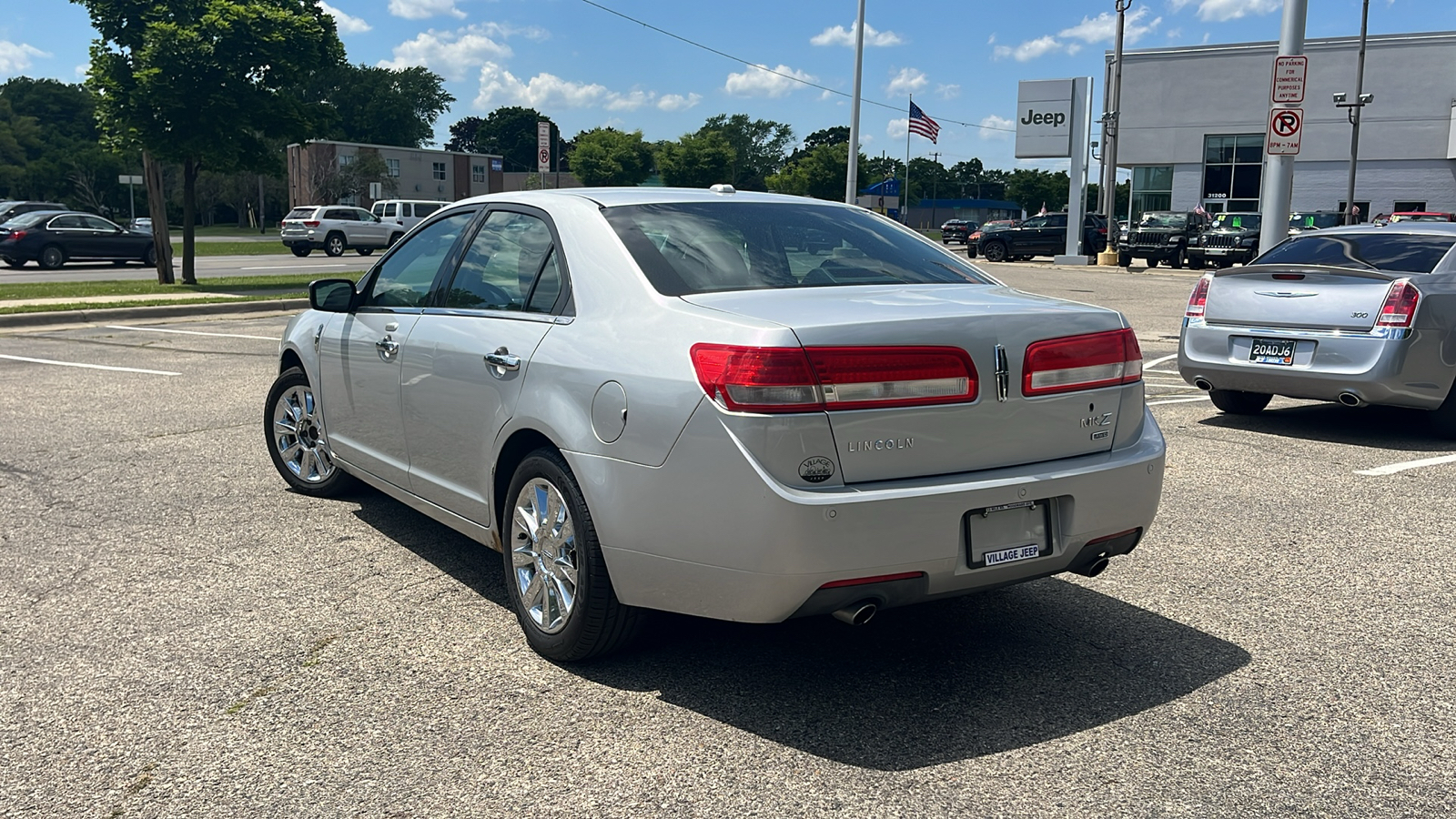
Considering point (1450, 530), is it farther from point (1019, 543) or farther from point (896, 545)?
point (896, 545)

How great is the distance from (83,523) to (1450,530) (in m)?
6.51

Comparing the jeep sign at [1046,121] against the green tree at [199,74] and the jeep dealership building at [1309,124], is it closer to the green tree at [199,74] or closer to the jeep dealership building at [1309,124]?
the jeep dealership building at [1309,124]

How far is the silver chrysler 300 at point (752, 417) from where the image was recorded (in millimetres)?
3252

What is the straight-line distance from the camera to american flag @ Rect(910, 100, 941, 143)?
4212 centimetres

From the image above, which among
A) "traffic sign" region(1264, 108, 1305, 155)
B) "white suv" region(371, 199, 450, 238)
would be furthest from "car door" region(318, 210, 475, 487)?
"white suv" region(371, 199, 450, 238)

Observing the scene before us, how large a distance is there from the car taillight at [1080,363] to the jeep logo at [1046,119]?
42.0 metres

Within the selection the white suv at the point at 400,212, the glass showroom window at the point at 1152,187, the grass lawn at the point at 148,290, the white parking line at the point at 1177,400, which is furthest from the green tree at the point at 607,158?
the white parking line at the point at 1177,400

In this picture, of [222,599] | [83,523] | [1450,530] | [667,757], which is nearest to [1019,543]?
[667,757]

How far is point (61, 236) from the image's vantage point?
29.4 metres

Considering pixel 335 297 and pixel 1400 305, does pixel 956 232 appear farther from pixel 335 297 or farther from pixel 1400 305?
pixel 335 297

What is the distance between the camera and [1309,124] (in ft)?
183

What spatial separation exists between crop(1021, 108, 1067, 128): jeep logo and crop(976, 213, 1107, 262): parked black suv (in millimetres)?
3671

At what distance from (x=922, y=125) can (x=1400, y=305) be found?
35.7m

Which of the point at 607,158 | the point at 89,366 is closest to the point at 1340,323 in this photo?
the point at 89,366
